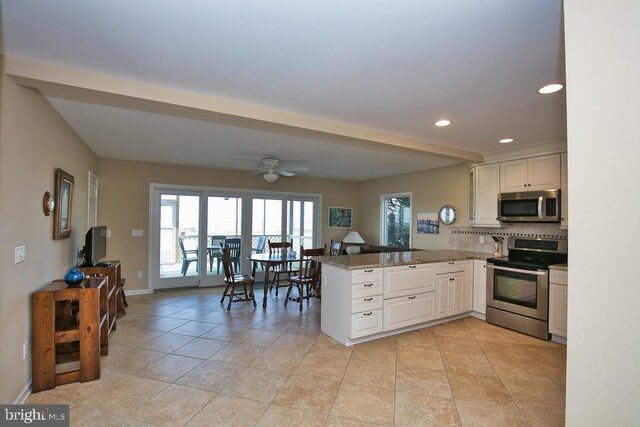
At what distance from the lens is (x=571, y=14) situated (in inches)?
41.9

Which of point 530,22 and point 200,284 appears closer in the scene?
point 530,22

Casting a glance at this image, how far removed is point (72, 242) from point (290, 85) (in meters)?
3.22

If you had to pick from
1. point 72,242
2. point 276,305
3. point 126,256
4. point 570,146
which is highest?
point 570,146

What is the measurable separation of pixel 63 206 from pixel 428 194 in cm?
525

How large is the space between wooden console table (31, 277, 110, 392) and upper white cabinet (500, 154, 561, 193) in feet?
16.0

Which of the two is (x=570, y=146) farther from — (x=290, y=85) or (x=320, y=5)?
(x=290, y=85)

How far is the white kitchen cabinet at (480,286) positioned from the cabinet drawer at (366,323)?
1.70 meters

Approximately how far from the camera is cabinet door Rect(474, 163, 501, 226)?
4.33 m

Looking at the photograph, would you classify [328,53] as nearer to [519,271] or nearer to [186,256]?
[519,271]

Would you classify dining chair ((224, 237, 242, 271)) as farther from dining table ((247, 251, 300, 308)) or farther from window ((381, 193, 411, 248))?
window ((381, 193, 411, 248))

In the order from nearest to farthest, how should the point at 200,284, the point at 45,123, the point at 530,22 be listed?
the point at 530,22
the point at 45,123
the point at 200,284

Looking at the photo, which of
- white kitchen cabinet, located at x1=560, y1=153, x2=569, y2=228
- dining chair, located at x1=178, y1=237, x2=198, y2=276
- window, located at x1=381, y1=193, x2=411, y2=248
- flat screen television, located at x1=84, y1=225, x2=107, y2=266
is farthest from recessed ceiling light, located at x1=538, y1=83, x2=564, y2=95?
dining chair, located at x1=178, y1=237, x2=198, y2=276

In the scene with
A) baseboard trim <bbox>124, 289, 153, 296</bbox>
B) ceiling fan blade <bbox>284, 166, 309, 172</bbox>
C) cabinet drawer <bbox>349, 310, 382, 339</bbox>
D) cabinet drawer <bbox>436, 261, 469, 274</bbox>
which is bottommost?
baseboard trim <bbox>124, 289, 153, 296</bbox>

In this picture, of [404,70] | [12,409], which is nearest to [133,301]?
[12,409]
